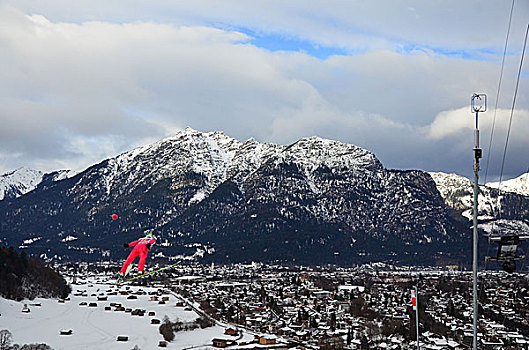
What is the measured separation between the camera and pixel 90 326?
379ft

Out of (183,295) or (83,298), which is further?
(183,295)

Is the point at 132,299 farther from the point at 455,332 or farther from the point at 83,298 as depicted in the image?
the point at 455,332

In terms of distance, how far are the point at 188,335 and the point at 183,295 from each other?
67.4m

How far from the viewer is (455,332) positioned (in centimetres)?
11331

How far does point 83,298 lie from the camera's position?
161500 mm

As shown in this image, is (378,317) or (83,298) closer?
(378,317)

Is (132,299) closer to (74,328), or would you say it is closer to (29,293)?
(29,293)

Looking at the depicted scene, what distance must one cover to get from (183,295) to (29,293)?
47.6 metres

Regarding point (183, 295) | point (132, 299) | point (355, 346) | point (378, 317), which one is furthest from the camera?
point (183, 295)

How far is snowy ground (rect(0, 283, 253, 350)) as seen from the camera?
97.8 metres

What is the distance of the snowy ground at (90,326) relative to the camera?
3851 inches

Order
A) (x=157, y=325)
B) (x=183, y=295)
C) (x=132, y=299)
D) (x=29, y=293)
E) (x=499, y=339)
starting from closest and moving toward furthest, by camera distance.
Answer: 1. (x=499, y=339)
2. (x=157, y=325)
3. (x=29, y=293)
4. (x=132, y=299)
5. (x=183, y=295)

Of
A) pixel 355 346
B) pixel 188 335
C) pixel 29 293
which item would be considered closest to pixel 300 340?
pixel 355 346

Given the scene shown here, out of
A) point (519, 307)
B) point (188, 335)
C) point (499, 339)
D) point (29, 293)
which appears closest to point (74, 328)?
point (188, 335)
